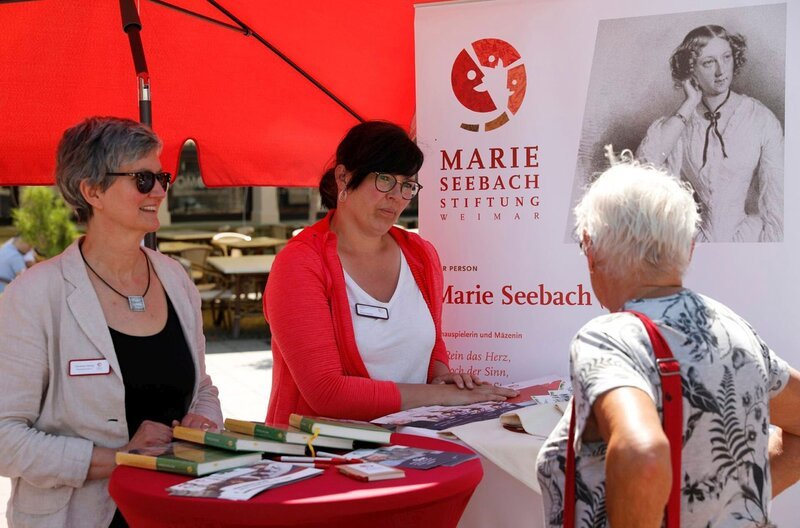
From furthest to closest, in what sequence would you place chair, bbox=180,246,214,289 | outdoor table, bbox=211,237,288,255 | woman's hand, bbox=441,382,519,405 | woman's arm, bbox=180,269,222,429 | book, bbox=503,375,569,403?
1. outdoor table, bbox=211,237,288,255
2. chair, bbox=180,246,214,289
3. book, bbox=503,375,569,403
4. woman's hand, bbox=441,382,519,405
5. woman's arm, bbox=180,269,222,429

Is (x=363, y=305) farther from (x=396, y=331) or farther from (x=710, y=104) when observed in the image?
(x=710, y=104)

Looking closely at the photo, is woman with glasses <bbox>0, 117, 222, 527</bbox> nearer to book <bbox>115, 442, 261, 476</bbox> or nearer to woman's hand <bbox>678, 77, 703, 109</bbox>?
book <bbox>115, 442, 261, 476</bbox>

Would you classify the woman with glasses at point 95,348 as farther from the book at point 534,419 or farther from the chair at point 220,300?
the chair at point 220,300

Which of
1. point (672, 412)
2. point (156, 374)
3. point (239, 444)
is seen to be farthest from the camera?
point (156, 374)

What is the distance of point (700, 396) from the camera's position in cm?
150

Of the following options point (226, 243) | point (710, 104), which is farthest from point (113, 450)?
point (226, 243)

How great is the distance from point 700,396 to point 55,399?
5.20ft

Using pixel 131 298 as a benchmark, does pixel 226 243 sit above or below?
below

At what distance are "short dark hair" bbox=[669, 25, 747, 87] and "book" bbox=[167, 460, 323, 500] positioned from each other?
1.95m

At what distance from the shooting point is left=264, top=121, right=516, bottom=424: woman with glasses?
2.60 meters

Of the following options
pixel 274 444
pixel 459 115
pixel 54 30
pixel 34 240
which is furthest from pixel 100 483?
pixel 34 240

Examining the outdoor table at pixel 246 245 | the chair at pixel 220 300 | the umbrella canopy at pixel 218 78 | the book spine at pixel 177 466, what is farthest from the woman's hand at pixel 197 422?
the outdoor table at pixel 246 245

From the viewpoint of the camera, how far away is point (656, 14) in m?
3.06

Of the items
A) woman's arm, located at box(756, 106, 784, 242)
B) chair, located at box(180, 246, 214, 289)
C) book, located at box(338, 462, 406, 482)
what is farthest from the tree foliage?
book, located at box(338, 462, 406, 482)
